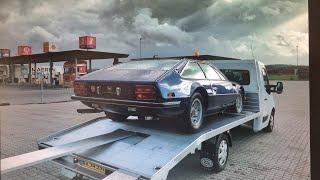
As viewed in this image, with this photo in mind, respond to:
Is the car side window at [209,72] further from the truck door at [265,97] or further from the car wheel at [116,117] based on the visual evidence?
the truck door at [265,97]

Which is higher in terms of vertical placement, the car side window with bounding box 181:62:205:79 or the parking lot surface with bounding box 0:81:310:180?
the car side window with bounding box 181:62:205:79

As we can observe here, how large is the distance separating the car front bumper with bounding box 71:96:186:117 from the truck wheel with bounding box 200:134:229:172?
1.76ft

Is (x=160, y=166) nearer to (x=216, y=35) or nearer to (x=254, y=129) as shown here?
(x=216, y=35)

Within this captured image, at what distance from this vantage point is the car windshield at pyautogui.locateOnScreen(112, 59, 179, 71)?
3.18 m

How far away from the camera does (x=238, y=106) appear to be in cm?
457

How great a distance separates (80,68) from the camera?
10.0ft

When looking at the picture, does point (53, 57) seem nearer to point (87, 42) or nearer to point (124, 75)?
point (87, 42)

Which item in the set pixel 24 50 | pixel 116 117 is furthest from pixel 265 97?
pixel 24 50

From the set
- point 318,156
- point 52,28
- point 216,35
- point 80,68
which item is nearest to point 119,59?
point 80,68

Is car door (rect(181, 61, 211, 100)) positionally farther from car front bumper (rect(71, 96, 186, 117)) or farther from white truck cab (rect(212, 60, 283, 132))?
white truck cab (rect(212, 60, 283, 132))

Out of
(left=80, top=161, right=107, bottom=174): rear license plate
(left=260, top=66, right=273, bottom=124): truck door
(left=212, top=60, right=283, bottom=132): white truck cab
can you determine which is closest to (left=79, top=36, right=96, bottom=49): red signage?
(left=80, top=161, right=107, bottom=174): rear license plate

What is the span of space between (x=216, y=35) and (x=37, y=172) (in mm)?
1933

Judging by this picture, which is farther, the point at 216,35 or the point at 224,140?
the point at 224,140

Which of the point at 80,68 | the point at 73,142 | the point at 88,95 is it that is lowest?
the point at 73,142
